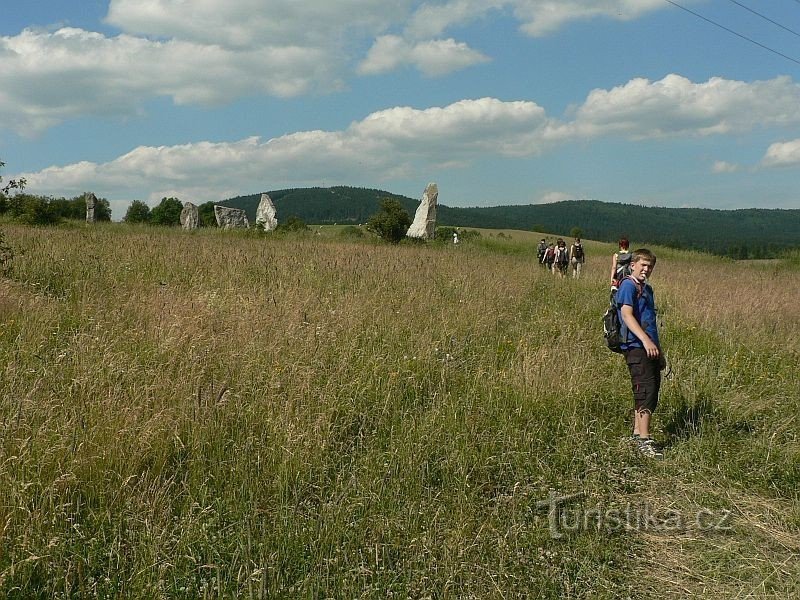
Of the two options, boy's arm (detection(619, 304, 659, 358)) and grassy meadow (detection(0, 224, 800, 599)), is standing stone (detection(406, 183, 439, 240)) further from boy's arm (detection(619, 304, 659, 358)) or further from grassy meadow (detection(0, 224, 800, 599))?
boy's arm (detection(619, 304, 659, 358))

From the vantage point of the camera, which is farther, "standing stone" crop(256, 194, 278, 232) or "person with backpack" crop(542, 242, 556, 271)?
"standing stone" crop(256, 194, 278, 232)

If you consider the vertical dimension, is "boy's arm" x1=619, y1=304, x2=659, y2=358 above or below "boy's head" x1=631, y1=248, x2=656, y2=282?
below

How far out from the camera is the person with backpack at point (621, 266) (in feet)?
19.7

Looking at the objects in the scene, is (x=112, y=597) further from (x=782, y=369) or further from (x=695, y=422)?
(x=782, y=369)

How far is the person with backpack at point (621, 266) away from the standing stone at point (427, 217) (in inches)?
768

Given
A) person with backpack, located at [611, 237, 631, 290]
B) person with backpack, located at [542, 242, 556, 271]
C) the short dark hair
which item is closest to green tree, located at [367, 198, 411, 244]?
person with backpack, located at [542, 242, 556, 271]

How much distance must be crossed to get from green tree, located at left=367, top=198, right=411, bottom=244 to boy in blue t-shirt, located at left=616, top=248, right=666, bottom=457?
20145 millimetres

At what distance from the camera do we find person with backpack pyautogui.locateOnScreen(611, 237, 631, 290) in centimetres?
600

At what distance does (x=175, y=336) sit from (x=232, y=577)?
8.94 ft

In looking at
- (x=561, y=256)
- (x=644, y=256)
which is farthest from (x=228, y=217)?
(x=644, y=256)

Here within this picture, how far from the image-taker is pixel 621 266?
9.23 metres

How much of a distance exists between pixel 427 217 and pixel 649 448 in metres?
27.1

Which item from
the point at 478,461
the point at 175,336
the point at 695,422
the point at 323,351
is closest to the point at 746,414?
the point at 695,422

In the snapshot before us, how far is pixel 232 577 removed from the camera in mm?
2699
